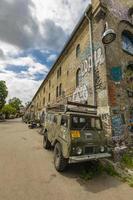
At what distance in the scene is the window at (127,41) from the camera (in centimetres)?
1047

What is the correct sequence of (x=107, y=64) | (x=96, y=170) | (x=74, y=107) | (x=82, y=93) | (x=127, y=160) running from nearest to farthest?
(x=96, y=170)
(x=127, y=160)
(x=74, y=107)
(x=107, y=64)
(x=82, y=93)

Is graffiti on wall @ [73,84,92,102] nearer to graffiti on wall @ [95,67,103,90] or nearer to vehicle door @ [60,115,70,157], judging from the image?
graffiti on wall @ [95,67,103,90]

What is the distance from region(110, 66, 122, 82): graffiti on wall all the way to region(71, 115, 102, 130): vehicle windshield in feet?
11.8

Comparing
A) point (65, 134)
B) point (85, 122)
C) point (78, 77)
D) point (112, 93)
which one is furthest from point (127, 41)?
point (65, 134)

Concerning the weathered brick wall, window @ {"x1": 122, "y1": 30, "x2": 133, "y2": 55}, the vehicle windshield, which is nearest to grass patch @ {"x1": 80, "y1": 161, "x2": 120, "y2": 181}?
the vehicle windshield

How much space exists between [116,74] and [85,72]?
2535 mm

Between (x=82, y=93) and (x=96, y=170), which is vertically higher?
(x=82, y=93)

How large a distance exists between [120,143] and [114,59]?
5334mm

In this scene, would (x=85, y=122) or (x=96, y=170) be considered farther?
(x=85, y=122)

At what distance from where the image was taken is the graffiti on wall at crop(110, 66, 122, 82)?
8.70m

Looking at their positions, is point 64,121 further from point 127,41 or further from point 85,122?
point 127,41

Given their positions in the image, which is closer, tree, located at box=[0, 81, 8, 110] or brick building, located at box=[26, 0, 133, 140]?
brick building, located at box=[26, 0, 133, 140]

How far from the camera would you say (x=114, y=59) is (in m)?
9.04

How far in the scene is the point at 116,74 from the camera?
8922 mm
